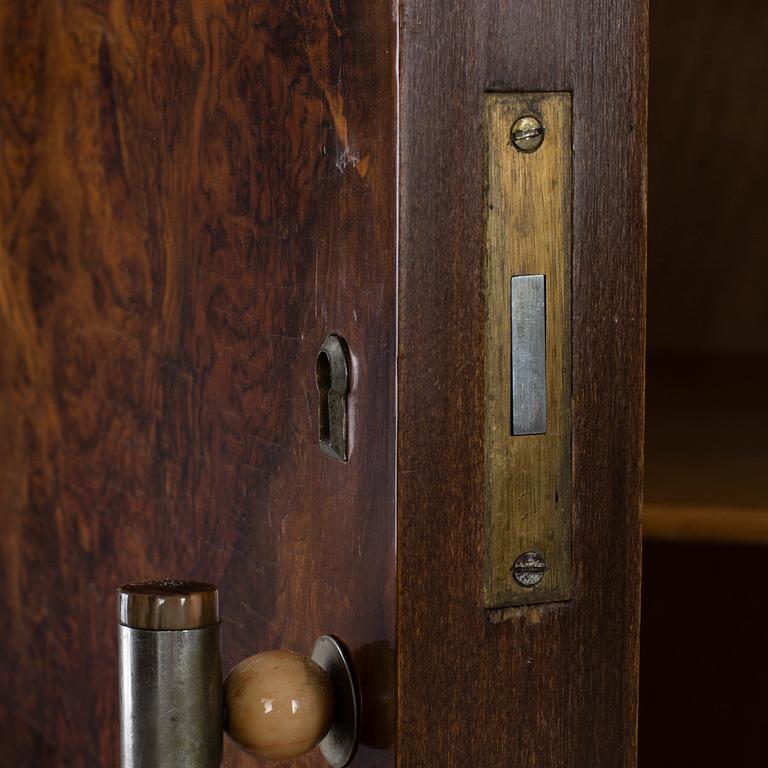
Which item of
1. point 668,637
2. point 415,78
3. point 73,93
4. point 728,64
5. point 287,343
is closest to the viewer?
point 415,78

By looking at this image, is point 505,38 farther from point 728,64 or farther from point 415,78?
point 728,64

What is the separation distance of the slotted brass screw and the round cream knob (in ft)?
0.62

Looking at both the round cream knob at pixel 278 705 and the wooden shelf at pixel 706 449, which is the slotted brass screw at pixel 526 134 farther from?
the wooden shelf at pixel 706 449

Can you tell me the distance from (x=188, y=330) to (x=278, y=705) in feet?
0.77

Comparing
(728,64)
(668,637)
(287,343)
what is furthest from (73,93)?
(728,64)

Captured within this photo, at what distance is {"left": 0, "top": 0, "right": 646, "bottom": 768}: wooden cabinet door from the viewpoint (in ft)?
1.24

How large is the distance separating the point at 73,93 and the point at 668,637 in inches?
22.4

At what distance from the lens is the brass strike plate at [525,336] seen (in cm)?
38

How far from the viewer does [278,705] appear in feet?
1.31

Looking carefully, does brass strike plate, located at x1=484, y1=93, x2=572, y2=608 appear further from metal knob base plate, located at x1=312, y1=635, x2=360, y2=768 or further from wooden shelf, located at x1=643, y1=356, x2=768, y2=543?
wooden shelf, located at x1=643, y1=356, x2=768, y2=543

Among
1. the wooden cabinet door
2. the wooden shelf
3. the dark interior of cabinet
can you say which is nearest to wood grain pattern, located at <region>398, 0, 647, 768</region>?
the wooden cabinet door

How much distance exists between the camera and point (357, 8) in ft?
1.31

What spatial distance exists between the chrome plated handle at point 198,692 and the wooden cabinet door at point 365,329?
2 cm

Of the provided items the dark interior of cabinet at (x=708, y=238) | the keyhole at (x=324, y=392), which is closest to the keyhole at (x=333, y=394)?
the keyhole at (x=324, y=392)
